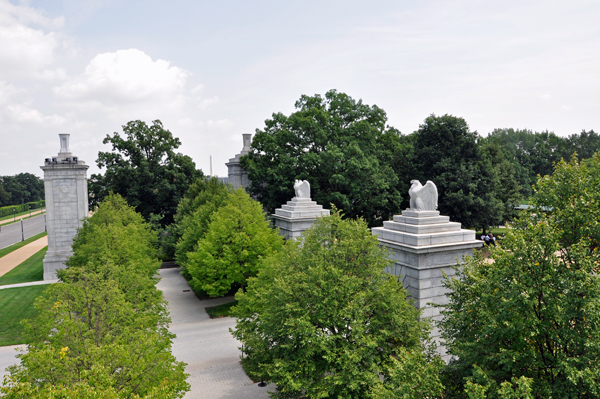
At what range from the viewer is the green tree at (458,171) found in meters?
35.0

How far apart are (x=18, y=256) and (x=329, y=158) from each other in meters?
34.8

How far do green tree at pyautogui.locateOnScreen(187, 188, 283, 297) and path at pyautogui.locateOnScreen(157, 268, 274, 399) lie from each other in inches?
83.2

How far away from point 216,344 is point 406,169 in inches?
1060

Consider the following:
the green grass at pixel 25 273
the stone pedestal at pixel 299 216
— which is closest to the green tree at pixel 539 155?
the stone pedestal at pixel 299 216

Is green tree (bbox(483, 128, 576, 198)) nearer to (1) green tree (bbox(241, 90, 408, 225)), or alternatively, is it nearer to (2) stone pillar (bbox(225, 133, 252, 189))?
(1) green tree (bbox(241, 90, 408, 225))

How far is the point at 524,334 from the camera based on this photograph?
864 cm

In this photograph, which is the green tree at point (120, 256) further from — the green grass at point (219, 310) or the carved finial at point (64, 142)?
the carved finial at point (64, 142)

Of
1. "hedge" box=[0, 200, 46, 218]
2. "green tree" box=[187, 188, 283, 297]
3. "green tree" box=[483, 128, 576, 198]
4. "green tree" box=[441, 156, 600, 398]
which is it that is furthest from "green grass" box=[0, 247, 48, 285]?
"hedge" box=[0, 200, 46, 218]

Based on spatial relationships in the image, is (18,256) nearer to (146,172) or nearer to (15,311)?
(146,172)

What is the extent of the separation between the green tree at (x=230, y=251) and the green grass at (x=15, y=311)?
27.0 feet

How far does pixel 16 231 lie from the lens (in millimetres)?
71375

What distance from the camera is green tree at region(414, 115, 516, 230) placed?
35000 millimetres

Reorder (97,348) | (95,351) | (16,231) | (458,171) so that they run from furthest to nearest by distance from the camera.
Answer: (16,231), (458,171), (97,348), (95,351)

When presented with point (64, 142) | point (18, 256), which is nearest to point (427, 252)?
point (64, 142)
